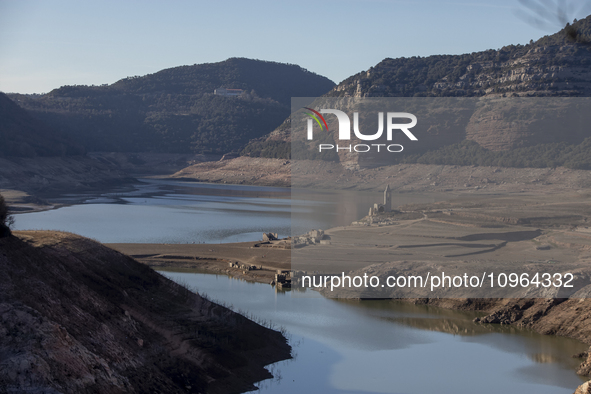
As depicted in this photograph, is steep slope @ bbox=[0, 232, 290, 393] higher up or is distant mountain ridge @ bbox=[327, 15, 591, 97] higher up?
distant mountain ridge @ bbox=[327, 15, 591, 97]

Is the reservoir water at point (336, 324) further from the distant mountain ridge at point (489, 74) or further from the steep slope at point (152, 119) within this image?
the steep slope at point (152, 119)

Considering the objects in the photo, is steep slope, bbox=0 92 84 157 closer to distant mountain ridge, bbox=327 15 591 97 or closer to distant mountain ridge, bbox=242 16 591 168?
distant mountain ridge, bbox=242 16 591 168

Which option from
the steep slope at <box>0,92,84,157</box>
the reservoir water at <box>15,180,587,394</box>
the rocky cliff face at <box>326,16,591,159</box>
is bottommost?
the reservoir water at <box>15,180,587,394</box>

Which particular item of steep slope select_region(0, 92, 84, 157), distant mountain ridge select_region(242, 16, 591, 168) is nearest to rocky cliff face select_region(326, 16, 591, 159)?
distant mountain ridge select_region(242, 16, 591, 168)

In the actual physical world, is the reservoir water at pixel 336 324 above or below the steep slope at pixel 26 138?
below

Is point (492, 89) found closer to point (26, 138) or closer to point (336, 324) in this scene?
point (26, 138)

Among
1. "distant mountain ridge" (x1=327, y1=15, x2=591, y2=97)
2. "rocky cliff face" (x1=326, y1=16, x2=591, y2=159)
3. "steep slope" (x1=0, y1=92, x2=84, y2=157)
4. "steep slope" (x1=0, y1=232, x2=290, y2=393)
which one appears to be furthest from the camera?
"distant mountain ridge" (x1=327, y1=15, x2=591, y2=97)

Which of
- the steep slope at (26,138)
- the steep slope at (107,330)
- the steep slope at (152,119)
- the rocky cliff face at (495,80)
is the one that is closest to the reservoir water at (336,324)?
the steep slope at (107,330)

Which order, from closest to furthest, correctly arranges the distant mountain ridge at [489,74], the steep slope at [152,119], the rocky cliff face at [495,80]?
the rocky cliff face at [495,80] < the distant mountain ridge at [489,74] < the steep slope at [152,119]
